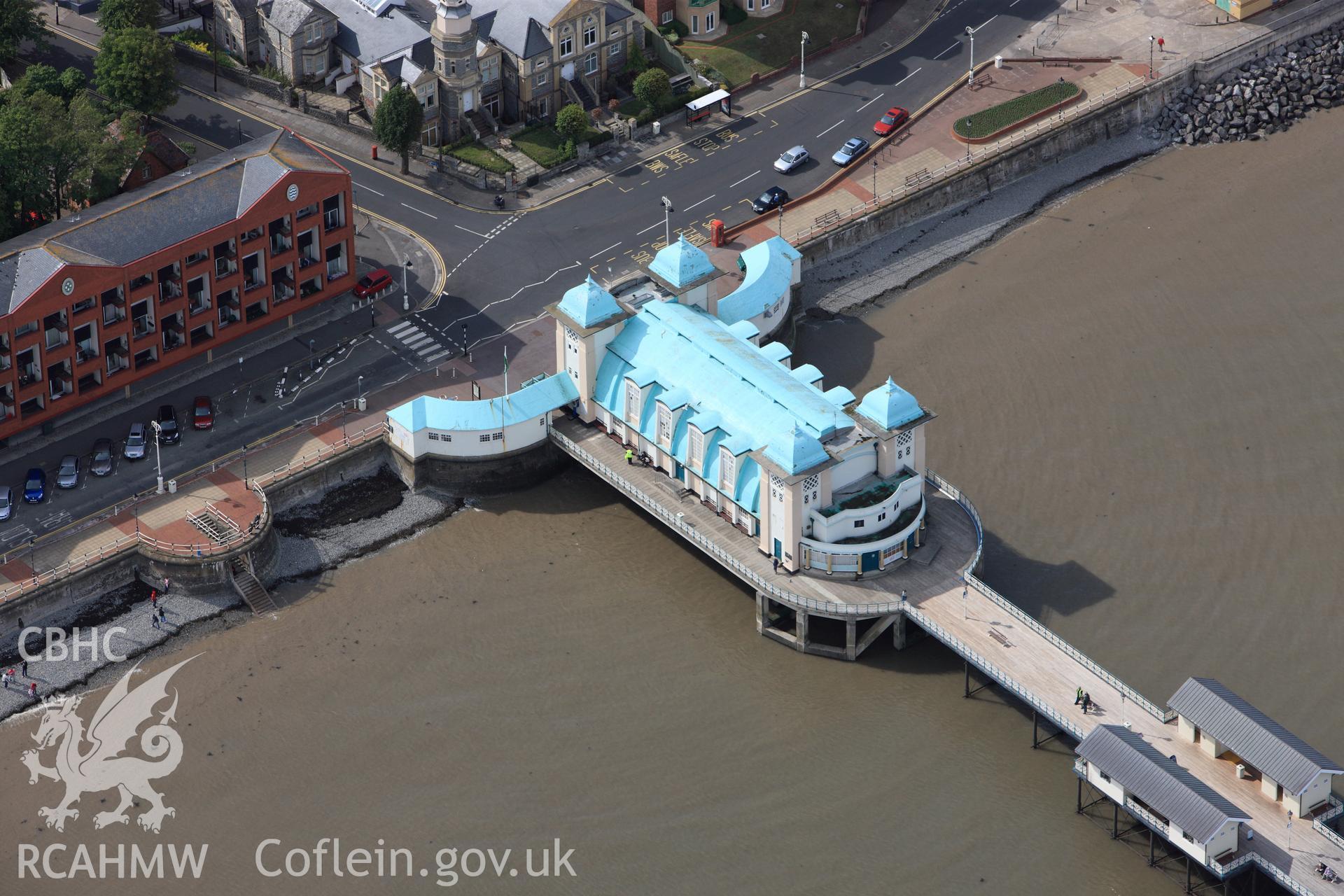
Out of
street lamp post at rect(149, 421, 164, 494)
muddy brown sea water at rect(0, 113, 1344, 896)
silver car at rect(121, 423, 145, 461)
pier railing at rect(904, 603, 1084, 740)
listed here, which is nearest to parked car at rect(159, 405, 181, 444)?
street lamp post at rect(149, 421, 164, 494)

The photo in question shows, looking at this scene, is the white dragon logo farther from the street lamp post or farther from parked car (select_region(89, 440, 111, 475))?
parked car (select_region(89, 440, 111, 475))

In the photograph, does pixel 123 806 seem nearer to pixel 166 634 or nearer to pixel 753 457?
pixel 166 634

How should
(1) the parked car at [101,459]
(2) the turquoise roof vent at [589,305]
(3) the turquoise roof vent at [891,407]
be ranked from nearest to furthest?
(3) the turquoise roof vent at [891,407], (1) the parked car at [101,459], (2) the turquoise roof vent at [589,305]

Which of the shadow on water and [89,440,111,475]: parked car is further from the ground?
[89,440,111,475]: parked car

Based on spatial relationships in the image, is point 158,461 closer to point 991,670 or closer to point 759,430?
point 759,430

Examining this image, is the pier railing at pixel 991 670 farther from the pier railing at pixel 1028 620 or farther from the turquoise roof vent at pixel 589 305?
the turquoise roof vent at pixel 589 305

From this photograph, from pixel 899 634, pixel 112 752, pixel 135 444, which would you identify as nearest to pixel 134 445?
pixel 135 444

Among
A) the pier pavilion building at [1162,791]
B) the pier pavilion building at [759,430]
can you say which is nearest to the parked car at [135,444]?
the pier pavilion building at [759,430]
